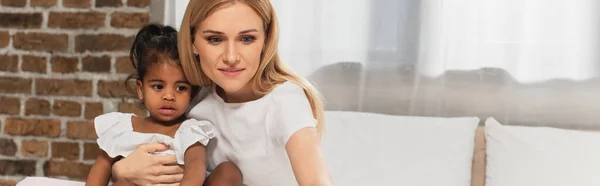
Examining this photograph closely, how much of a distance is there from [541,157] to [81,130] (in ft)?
4.92

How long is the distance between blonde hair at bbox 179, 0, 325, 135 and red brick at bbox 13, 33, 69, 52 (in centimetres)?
122

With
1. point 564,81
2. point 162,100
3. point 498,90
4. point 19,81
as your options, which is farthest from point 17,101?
point 564,81

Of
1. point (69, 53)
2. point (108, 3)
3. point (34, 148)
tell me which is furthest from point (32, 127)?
point (108, 3)

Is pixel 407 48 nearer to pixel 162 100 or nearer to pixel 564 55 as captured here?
pixel 564 55

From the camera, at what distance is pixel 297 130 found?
1074mm

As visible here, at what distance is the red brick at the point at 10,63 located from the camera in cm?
231

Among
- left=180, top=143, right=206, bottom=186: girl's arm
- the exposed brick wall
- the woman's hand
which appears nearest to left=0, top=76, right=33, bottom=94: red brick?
the exposed brick wall

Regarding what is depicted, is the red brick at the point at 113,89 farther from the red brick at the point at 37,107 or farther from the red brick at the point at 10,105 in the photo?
the red brick at the point at 10,105

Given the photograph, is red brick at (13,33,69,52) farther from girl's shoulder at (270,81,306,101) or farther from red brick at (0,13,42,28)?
girl's shoulder at (270,81,306,101)

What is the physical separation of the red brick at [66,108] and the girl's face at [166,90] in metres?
1.12

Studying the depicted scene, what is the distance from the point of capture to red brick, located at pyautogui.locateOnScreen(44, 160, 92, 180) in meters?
2.30

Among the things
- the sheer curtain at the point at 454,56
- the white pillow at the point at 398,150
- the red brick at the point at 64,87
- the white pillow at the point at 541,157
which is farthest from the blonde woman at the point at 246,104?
the red brick at the point at 64,87

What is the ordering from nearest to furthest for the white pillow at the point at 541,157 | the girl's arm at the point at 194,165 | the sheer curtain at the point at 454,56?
the girl's arm at the point at 194,165
the white pillow at the point at 541,157
the sheer curtain at the point at 454,56

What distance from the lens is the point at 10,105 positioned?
2.33 meters
